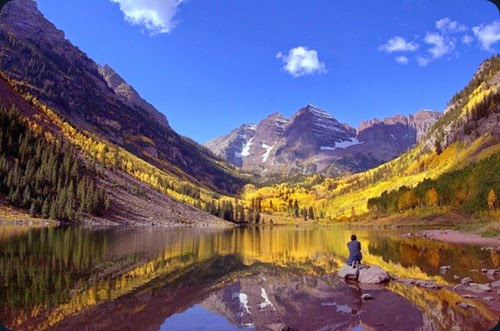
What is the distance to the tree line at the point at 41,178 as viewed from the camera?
101m

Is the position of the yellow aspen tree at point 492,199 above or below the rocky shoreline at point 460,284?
above

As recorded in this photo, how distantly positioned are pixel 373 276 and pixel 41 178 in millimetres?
109677

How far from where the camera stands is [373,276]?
28.4 meters

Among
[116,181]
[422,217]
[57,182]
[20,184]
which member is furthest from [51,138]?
[422,217]

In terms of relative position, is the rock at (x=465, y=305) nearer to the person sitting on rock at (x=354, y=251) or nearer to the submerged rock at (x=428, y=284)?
the submerged rock at (x=428, y=284)

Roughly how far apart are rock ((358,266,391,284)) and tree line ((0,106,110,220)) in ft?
302

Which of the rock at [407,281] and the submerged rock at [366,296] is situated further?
the rock at [407,281]

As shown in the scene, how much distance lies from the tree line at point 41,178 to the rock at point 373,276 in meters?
92.2

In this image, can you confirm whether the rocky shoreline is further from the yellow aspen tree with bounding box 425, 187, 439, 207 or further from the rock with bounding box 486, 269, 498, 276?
the yellow aspen tree with bounding box 425, 187, 439, 207

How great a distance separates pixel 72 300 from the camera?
66.7 ft

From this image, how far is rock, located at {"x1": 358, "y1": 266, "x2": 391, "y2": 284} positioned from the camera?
28.0m

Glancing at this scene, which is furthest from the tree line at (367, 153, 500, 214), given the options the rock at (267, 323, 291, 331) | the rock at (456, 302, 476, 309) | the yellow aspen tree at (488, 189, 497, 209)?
the rock at (267, 323, 291, 331)

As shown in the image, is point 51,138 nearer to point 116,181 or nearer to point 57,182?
point 116,181

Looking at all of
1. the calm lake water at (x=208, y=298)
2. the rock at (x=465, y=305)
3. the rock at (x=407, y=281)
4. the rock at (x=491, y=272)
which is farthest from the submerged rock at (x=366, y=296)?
the rock at (x=491, y=272)
